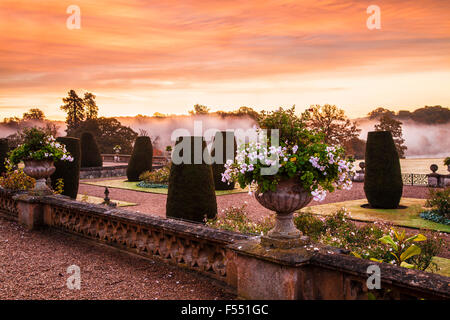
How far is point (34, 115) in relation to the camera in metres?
67.9

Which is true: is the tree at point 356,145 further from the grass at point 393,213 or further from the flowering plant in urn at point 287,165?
the flowering plant in urn at point 287,165

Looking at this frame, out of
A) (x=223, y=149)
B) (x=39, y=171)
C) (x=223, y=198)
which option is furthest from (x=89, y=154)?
(x=39, y=171)

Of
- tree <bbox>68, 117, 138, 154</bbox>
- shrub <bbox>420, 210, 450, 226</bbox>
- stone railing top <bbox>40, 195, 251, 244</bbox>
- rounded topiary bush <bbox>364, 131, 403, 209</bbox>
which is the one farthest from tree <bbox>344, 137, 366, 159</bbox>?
stone railing top <bbox>40, 195, 251, 244</bbox>

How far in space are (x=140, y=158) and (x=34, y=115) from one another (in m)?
51.0

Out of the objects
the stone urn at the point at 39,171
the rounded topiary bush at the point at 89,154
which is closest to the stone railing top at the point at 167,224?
the stone urn at the point at 39,171

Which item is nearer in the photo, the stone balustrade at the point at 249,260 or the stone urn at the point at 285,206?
the stone balustrade at the point at 249,260

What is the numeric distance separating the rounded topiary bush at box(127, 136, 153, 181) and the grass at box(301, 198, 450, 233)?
13180 millimetres

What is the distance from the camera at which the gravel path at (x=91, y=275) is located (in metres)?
5.10

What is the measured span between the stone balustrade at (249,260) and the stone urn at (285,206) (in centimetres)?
10

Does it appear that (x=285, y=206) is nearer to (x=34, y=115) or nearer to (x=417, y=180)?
(x=417, y=180)

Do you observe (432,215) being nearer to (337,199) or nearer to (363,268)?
(337,199)

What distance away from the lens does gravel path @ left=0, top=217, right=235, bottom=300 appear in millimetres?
5102

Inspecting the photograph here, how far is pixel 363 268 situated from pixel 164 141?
54.5 metres
